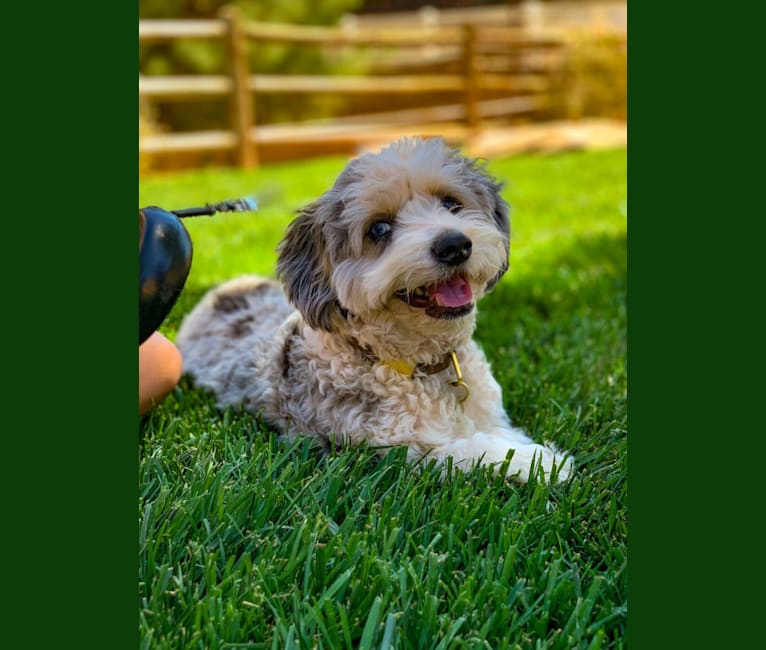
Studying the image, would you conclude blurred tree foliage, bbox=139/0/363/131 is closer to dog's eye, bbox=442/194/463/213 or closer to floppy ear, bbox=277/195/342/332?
floppy ear, bbox=277/195/342/332

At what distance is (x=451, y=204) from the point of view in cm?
295

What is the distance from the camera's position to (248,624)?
6.33 ft

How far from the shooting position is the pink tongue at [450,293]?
2771mm

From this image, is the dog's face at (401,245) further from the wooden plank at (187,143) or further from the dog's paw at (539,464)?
the wooden plank at (187,143)

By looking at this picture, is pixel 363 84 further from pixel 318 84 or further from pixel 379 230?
pixel 379 230

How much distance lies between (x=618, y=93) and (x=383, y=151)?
17693 mm

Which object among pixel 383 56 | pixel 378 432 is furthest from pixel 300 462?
pixel 383 56

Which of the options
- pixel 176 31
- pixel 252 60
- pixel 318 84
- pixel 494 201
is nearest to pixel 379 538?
pixel 494 201

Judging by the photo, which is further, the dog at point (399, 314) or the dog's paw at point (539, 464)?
the dog at point (399, 314)

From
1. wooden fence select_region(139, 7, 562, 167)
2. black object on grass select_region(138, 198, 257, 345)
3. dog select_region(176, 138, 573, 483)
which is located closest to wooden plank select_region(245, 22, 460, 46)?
wooden fence select_region(139, 7, 562, 167)

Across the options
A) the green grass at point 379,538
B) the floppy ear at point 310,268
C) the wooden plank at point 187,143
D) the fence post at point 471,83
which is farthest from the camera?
the fence post at point 471,83

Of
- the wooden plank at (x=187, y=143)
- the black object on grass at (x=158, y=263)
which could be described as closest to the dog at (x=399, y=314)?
the black object on grass at (x=158, y=263)

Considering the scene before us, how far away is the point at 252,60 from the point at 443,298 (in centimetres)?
1588

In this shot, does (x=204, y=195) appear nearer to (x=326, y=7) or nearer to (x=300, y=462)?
(x=300, y=462)
